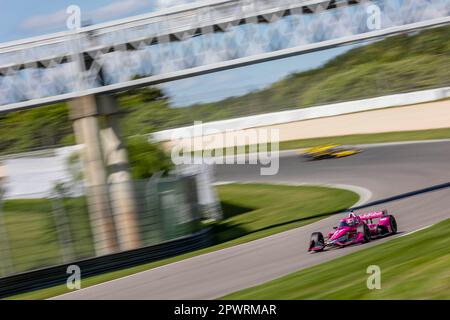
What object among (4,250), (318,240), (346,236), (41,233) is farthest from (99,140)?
(346,236)

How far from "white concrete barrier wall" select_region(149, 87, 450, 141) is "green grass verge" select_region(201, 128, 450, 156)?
1252mm

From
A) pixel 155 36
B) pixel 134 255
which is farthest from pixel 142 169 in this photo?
pixel 134 255

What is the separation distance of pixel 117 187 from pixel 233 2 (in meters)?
5.37

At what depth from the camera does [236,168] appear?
117 ft

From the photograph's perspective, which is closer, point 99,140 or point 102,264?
point 102,264

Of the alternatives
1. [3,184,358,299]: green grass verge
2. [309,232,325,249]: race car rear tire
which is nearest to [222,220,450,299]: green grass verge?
[309,232,325,249]: race car rear tire

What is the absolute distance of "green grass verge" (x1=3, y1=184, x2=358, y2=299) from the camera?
51.7 ft

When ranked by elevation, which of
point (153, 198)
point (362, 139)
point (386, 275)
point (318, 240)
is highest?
point (386, 275)

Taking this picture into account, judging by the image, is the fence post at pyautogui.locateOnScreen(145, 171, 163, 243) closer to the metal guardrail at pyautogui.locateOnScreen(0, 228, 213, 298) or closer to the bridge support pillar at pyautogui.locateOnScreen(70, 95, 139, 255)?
the metal guardrail at pyautogui.locateOnScreen(0, 228, 213, 298)

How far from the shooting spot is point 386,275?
8477 mm

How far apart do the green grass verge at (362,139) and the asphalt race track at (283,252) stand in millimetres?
5834

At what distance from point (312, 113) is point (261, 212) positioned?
17582mm

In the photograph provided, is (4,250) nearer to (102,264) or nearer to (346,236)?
(102,264)

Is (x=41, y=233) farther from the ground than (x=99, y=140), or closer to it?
closer to it
